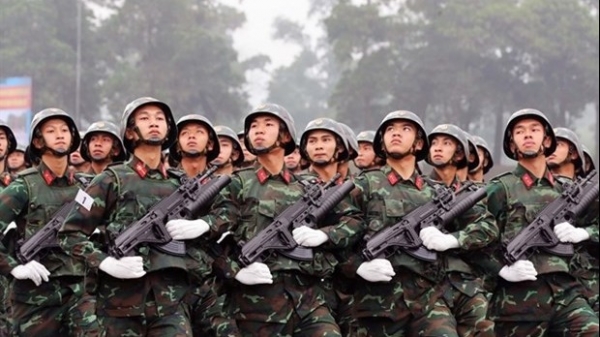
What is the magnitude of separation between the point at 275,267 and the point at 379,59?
1203 inches

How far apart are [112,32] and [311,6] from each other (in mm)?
18966

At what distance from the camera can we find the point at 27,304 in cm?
823

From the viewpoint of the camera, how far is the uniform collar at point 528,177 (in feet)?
28.0

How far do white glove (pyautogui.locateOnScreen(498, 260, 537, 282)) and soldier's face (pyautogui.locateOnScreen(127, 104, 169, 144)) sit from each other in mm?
2738

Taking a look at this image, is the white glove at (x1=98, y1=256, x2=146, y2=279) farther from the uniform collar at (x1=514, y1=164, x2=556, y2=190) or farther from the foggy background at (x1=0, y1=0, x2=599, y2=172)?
the foggy background at (x1=0, y1=0, x2=599, y2=172)

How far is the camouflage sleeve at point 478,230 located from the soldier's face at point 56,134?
2.94 metres

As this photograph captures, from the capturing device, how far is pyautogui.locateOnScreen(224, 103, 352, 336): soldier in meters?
7.52

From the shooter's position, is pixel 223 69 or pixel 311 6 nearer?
pixel 223 69

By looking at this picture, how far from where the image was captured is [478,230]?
810 centimetres

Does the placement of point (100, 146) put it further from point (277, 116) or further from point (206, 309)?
point (277, 116)

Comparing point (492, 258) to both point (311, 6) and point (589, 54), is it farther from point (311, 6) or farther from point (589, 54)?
point (311, 6)

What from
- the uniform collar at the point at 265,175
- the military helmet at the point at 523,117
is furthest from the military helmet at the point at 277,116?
the military helmet at the point at 523,117

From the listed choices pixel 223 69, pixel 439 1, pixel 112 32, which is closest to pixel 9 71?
pixel 112 32

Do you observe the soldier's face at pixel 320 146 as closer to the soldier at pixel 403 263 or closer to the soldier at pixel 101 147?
the soldier at pixel 403 263
